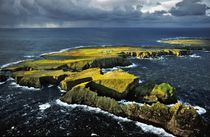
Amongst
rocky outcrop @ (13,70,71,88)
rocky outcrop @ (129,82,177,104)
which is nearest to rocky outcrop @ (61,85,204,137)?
rocky outcrop @ (129,82,177,104)

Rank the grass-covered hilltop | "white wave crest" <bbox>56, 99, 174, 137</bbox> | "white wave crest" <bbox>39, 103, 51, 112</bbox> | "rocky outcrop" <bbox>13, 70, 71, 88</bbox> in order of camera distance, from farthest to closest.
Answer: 1. "rocky outcrop" <bbox>13, 70, 71, 88</bbox>
2. "white wave crest" <bbox>39, 103, 51, 112</bbox>
3. the grass-covered hilltop
4. "white wave crest" <bbox>56, 99, 174, 137</bbox>

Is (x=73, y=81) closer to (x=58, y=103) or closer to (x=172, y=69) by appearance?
(x=58, y=103)

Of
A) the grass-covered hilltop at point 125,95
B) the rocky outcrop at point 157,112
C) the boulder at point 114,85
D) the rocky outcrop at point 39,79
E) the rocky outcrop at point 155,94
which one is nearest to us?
the rocky outcrop at point 157,112

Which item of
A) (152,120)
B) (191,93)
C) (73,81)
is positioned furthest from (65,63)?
(152,120)

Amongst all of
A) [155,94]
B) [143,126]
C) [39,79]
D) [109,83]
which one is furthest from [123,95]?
[39,79]

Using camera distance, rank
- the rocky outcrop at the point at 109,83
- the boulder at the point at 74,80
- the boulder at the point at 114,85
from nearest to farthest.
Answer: the boulder at the point at 114,85
the rocky outcrop at the point at 109,83
the boulder at the point at 74,80

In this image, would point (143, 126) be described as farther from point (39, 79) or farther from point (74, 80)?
point (39, 79)

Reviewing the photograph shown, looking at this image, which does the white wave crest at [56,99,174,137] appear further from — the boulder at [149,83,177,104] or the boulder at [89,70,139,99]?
the boulder at [149,83,177,104]

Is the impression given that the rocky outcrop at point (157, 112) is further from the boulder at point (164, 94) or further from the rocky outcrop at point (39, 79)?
the rocky outcrop at point (39, 79)

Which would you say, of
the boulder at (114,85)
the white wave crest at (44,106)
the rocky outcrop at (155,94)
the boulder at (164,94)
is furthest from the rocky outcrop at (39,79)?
the boulder at (164,94)

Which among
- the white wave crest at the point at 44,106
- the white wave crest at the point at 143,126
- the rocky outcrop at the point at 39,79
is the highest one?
the rocky outcrop at the point at 39,79
